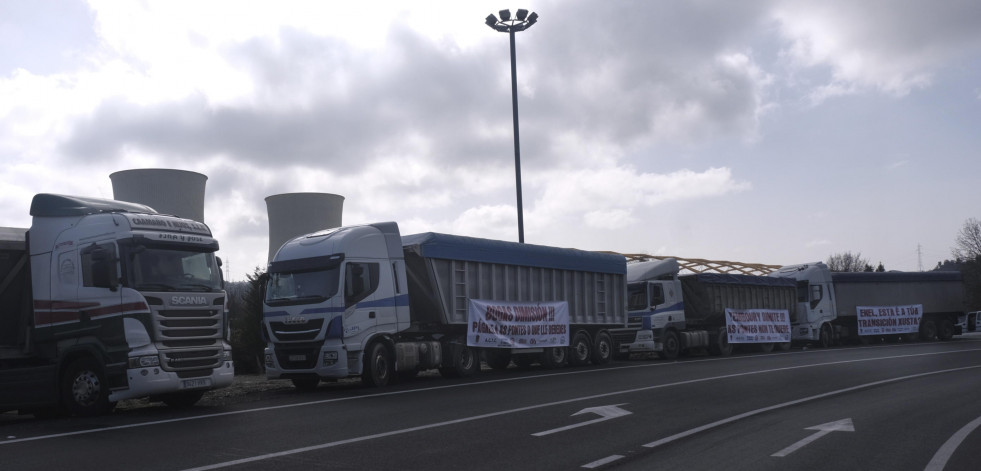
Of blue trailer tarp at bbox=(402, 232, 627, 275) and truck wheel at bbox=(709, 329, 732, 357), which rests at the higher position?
blue trailer tarp at bbox=(402, 232, 627, 275)

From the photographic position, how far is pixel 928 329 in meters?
39.5

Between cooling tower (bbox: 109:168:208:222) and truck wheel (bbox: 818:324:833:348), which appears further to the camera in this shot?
truck wheel (bbox: 818:324:833:348)

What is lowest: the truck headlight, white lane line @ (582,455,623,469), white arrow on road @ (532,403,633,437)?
white arrow on road @ (532,403,633,437)

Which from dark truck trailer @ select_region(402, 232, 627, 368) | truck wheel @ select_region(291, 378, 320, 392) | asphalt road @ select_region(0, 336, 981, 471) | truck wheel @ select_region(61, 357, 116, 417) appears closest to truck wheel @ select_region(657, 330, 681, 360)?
dark truck trailer @ select_region(402, 232, 627, 368)

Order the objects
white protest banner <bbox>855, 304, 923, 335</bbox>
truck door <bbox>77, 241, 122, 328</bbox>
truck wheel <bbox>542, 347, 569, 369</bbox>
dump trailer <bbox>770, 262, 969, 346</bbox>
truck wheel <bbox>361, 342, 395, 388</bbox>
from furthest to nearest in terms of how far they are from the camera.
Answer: white protest banner <bbox>855, 304, 923, 335</bbox> → dump trailer <bbox>770, 262, 969, 346</bbox> → truck wheel <bbox>542, 347, 569, 369</bbox> → truck wheel <bbox>361, 342, 395, 388</bbox> → truck door <bbox>77, 241, 122, 328</bbox>

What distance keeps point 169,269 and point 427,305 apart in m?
7.40

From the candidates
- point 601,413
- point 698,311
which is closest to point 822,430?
point 601,413

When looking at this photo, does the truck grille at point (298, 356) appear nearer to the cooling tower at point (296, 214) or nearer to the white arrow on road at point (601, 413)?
the white arrow on road at point (601, 413)

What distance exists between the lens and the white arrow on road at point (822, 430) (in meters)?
8.80

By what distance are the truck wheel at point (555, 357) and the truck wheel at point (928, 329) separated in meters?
24.1

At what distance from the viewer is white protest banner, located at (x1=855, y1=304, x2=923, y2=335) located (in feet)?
122

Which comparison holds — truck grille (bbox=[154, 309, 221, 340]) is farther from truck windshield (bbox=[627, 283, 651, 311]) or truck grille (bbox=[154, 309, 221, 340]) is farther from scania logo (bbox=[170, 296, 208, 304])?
truck windshield (bbox=[627, 283, 651, 311])

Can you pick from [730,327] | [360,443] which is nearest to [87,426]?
[360,443]

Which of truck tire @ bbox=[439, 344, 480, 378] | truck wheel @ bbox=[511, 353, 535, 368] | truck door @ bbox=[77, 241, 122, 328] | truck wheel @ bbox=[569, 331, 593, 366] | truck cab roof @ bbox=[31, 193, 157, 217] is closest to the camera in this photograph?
truck door @ bbox=[77, 241, 122, 328]
